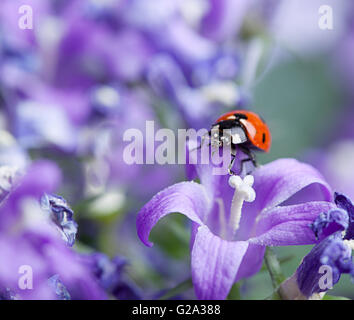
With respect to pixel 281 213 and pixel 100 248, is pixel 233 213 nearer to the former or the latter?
pixel 281 213

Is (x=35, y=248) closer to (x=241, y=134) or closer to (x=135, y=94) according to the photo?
(x=241, y=134)

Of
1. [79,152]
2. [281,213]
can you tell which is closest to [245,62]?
[79,152]

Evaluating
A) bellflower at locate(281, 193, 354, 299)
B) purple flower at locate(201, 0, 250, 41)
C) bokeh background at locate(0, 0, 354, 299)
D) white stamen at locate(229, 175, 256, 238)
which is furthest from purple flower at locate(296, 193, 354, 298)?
purple flower at locate(201, 0, 250, 41)

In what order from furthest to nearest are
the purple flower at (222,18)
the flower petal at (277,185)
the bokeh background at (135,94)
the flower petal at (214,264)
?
1. the purple flower at (222,18)
2. the bokeh background at (135,94)
3. the flower petal at (277,185)
4. the flower petal at (214,264)

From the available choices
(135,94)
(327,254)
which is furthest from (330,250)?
(135,94)

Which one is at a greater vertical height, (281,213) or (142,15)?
(142,15)

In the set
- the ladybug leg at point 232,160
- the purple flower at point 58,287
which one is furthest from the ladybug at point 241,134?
the purple flower at point 58,287

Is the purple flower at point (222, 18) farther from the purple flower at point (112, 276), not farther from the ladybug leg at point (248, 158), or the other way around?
the purple flower at point (112, 276)
